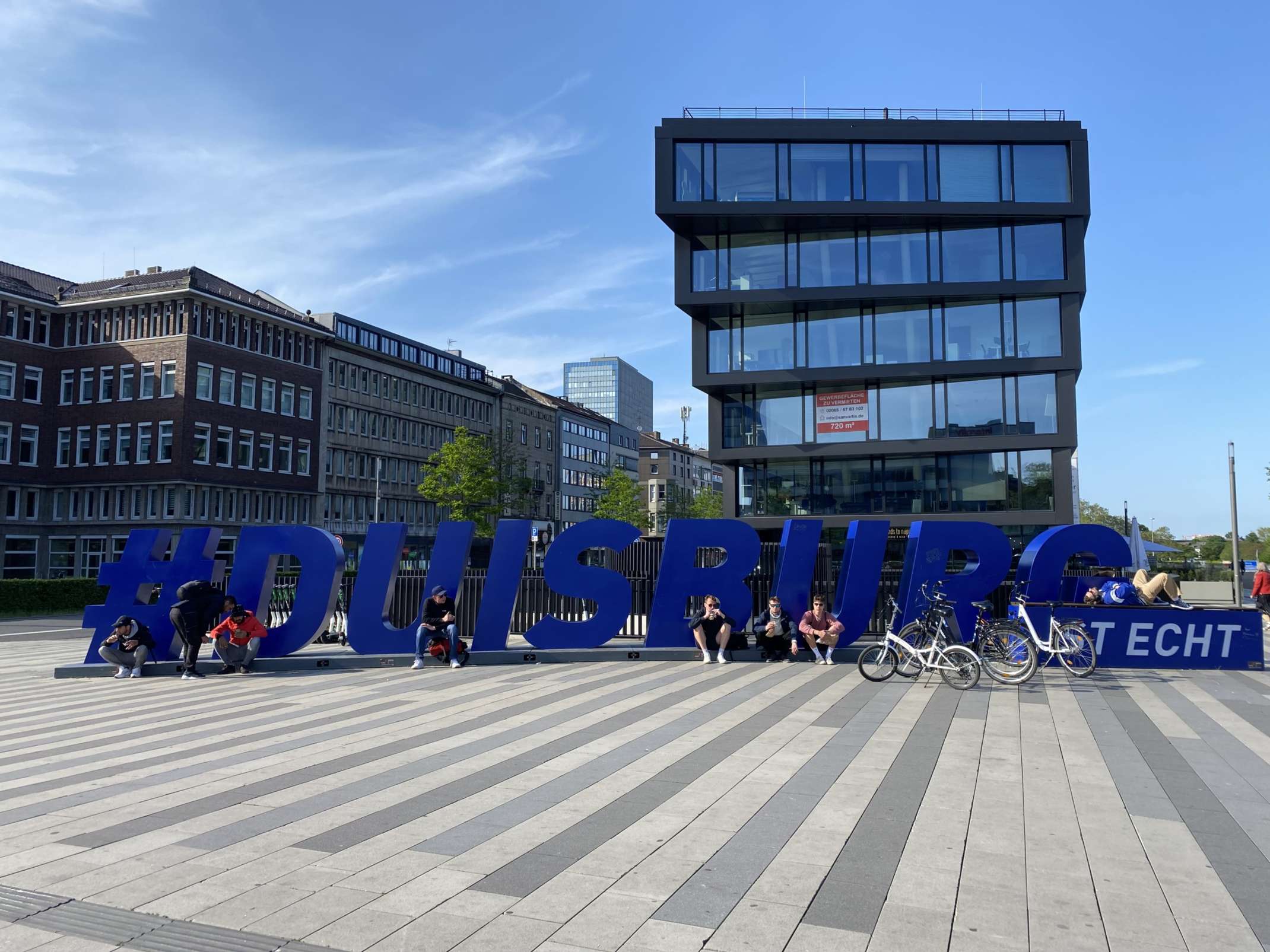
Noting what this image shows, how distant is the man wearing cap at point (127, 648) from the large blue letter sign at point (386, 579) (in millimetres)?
3550

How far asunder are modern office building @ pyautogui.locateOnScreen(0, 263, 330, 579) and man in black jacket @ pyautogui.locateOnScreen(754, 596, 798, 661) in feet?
153

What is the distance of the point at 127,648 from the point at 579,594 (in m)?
8.05

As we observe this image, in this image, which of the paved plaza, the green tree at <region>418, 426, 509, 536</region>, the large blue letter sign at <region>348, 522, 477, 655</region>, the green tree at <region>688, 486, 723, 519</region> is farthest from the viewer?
the green tree at <region>688, 486, 723, 519</region>

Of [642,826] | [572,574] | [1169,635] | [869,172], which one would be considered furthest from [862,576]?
[869,172]

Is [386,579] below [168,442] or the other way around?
below

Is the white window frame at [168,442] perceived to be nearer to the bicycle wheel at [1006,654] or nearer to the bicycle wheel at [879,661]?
the bicycle wheel at [879,661]

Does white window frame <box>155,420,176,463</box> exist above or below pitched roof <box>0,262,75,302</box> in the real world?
below

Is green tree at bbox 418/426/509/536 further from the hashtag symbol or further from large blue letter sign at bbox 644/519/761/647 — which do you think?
large blue letter sign at bbox 644/519/761/647

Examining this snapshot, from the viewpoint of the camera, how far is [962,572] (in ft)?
60.5

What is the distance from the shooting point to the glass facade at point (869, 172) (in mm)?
35938

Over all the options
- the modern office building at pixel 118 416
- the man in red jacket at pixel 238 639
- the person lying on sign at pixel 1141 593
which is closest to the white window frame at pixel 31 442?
the modern office building at pixel 118 416

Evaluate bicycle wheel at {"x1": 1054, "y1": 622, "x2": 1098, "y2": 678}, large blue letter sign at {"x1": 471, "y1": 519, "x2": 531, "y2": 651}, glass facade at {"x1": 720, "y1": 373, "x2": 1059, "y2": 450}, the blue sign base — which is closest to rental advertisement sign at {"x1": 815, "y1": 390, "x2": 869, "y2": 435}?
glass facade at {"x1": 720, "y1": 373, "x2": 1059, "y2": 450}

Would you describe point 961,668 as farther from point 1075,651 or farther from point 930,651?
point 1075,651

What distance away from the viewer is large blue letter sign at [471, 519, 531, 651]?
18594 mm
